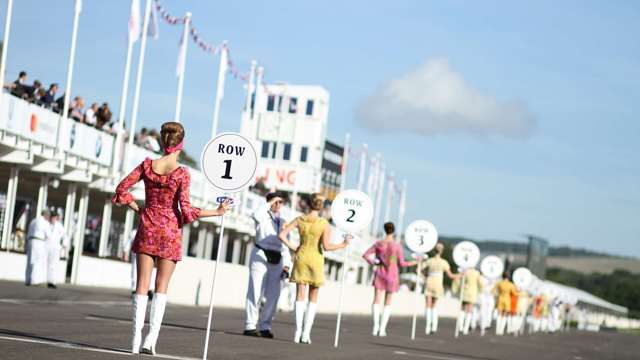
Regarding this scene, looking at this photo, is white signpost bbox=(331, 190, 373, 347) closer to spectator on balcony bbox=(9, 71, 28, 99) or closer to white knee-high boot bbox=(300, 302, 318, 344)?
white knee-high boot bbox=(300, 302, 318, 344)

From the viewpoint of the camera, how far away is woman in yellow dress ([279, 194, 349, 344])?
18.9m

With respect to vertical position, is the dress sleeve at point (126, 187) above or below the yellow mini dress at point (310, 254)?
above

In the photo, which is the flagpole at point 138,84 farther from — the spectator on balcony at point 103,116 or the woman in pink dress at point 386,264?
the woman in pink dress at point 386,264

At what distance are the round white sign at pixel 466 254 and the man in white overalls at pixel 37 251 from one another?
1000cm

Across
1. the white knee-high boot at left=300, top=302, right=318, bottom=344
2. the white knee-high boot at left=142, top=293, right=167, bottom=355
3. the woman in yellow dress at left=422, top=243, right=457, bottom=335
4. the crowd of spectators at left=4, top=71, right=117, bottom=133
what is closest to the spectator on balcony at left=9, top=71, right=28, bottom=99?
the crowd of spectators at left=4, top=71, right=117, bottom=133

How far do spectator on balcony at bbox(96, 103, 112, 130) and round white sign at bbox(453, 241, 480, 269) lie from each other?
1117 centimetres

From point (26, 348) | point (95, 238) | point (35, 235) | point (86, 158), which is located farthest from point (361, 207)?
point (95, 238)

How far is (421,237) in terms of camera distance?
27.8m

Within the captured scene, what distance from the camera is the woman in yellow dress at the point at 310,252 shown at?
18.9 metres

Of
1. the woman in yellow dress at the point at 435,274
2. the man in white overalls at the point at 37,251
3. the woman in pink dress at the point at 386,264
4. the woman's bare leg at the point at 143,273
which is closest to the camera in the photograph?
the woman's bare leg at the point at 143,273

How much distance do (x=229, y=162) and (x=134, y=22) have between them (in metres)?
28.8

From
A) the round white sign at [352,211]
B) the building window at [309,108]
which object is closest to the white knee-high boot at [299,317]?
the round white sign at [352,211]

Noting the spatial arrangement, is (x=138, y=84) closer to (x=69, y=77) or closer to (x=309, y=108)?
(x=69, y=77)

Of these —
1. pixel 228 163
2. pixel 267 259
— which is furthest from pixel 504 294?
pixel 228 163
